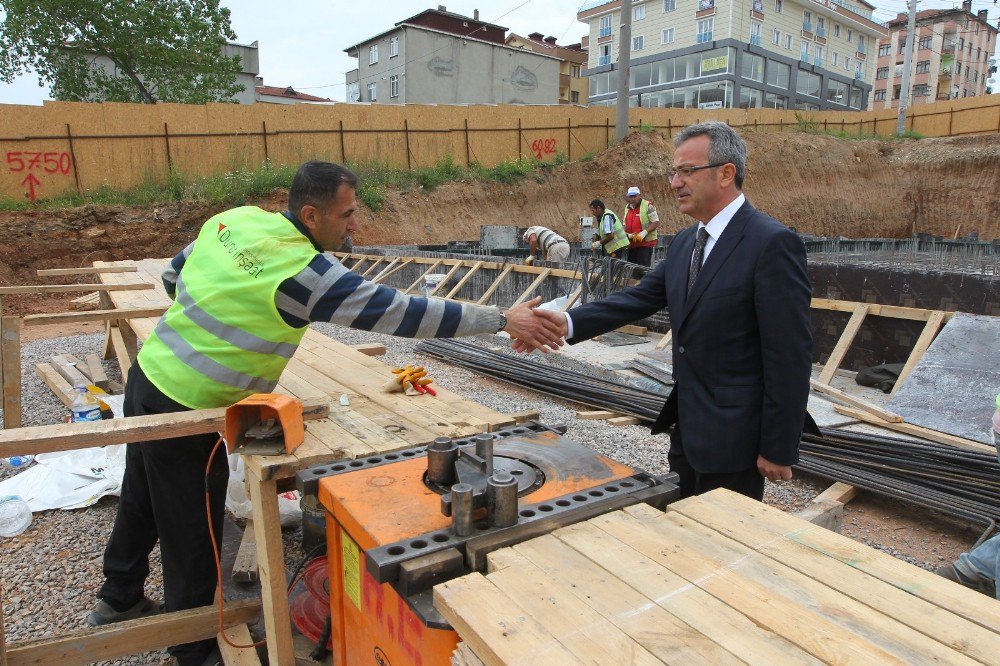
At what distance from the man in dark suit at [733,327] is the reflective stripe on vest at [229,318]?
1.61m

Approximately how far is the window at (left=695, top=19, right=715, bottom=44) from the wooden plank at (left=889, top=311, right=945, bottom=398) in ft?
154

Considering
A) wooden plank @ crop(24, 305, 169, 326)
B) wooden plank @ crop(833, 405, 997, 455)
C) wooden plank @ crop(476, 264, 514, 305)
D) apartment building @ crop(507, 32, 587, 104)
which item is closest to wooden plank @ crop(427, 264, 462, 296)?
wooden plank @ crop(476, 264, 514, 305)

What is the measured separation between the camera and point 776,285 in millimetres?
2418

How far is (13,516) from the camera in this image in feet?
13.9

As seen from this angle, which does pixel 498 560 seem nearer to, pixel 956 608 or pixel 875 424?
pixel 956 608

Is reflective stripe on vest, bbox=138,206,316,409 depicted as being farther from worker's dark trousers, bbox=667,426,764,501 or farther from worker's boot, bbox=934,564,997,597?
worker's boot, bbox=934,564,997,597

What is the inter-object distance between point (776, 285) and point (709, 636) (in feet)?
5.09

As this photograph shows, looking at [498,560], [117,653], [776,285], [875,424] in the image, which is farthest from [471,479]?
[875,424]

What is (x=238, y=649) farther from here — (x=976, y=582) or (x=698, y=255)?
(x=976, y=582)

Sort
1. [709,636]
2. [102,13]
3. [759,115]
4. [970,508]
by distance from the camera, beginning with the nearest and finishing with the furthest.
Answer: [709,636] → [970,508] → [102,13] → [759,115]

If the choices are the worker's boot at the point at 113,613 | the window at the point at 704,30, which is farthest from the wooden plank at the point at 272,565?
the window at the point at 704,30

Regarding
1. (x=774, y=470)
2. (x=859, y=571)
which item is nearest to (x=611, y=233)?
(x=774, y=470)

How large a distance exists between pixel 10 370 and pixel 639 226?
10.1m

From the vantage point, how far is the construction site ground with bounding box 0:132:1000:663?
4.04 m
